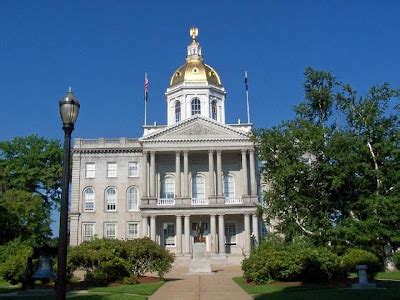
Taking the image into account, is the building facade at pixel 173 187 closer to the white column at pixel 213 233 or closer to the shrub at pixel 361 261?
the white column at pixel 213 233

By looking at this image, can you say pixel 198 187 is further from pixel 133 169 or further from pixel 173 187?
pixel 133 169

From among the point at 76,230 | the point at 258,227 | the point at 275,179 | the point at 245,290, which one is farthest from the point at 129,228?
the point at 245,290

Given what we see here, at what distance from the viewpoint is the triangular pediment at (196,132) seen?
55.2 meters

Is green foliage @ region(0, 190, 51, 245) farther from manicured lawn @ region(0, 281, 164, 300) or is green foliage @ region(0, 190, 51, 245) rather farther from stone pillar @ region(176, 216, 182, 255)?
manicured lawn @ region(0, 281, 164, 300)

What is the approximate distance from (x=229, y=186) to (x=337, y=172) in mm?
23466

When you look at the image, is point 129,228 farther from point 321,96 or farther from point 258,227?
point 321,96

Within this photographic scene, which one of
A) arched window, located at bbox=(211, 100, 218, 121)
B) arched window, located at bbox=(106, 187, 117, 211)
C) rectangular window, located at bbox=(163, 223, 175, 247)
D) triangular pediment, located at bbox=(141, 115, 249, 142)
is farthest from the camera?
arched window, located at bbox=(211, 100, 218, 121)

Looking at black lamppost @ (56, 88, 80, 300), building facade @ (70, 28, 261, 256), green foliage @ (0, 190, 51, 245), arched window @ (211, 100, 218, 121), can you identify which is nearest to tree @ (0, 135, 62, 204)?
building facade @ (70, 28, 261, 256)

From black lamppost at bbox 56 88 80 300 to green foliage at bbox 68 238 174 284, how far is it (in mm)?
15880

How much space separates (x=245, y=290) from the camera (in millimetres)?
21016

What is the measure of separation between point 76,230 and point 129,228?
5937 millimetres

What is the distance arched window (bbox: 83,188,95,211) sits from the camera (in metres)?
57.2

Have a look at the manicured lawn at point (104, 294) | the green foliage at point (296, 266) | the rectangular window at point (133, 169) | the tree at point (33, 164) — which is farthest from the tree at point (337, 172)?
the tree at point (33, 164)

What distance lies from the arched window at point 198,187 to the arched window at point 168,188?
243cm
